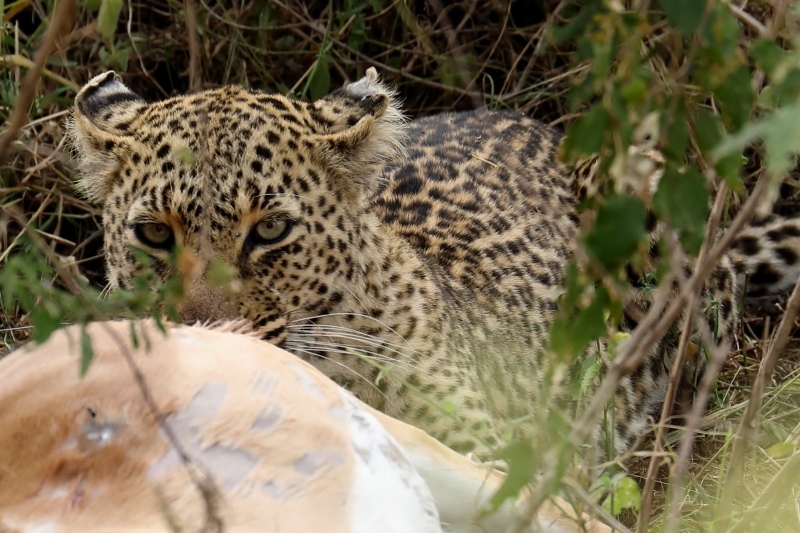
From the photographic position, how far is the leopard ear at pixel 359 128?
148 inches

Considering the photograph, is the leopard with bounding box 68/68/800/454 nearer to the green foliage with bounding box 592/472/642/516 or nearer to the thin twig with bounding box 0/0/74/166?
the green foliage with bounding box 592/472/642/516

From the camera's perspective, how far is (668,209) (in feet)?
5.65

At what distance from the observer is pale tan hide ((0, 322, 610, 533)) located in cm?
211

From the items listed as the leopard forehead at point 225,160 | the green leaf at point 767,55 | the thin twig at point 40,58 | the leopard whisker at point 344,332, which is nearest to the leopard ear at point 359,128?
the leopard forehead at point 225,160

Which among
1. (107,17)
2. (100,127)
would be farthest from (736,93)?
(100,127)

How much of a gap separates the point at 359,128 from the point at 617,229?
2175 millimetres

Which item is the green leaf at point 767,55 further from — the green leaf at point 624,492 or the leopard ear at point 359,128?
the leopard ear at point 359,128

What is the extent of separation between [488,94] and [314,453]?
377 cm

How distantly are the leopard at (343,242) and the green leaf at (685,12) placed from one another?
5.35 ft

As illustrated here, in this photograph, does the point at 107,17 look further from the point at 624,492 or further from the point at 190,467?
the point at 624,492

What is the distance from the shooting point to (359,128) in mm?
3789

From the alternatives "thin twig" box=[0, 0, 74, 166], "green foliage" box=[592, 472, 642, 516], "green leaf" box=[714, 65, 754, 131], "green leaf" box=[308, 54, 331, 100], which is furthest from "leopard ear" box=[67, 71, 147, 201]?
"green leaf" box=[714, 65, 754, 131]

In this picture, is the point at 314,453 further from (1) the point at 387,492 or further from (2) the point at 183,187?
(2) the point at 183,187

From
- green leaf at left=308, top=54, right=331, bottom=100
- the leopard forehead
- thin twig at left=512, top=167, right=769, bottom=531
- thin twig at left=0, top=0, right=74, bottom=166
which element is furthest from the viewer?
green leaf at left=308, top=54, right=331, bottom=100
